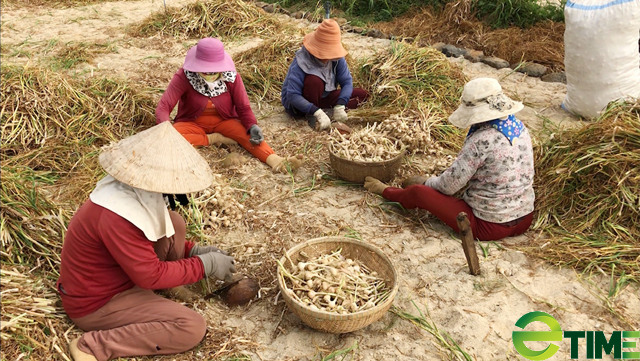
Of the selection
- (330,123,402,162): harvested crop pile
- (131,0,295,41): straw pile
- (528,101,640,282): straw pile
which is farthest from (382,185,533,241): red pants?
(131,0,295,41): straw pile

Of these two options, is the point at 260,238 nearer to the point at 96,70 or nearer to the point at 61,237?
the point at 61,237

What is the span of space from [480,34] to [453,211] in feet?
14.0

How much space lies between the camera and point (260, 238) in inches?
139

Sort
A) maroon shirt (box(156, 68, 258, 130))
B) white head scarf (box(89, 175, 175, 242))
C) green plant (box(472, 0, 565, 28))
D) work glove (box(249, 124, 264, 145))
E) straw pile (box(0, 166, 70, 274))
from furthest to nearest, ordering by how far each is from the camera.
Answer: green plant (box(472, 0, 565, 28)) < work glove (box(249, 124, 264, 145)) < maroon shirt (box(156, 68, 258, 130)) < straw pile (box(0, 166, 70, 274)) < white head scarf (box(89, 175, 175, 242))

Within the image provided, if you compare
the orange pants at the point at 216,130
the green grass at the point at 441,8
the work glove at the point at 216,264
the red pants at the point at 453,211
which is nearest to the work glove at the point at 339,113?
the orange pants at the point at 216,130

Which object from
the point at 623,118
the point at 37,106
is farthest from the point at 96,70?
the point at 623,118

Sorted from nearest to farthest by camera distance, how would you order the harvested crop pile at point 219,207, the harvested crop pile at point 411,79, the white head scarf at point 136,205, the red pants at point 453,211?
the white head scarf at point 136,205 < the red pants at point 453,211 < the harvested crop pile at point 219,207 < the harvested crop pile at point 411,79

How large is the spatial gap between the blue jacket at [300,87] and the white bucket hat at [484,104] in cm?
186

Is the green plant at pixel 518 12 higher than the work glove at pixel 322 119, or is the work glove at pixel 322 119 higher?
the green plant at pixel 518 12

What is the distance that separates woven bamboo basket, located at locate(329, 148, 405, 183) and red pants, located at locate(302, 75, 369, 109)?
1.01 metres

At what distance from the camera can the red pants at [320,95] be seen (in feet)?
16.0

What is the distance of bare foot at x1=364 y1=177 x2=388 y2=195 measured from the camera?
3900 millimetres

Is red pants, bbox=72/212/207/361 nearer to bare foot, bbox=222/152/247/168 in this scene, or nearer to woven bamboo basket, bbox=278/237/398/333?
woven bamboo basket, bbox=278/237/398/333

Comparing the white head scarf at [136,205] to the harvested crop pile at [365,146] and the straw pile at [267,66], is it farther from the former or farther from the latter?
the straw pile at [267,66]
